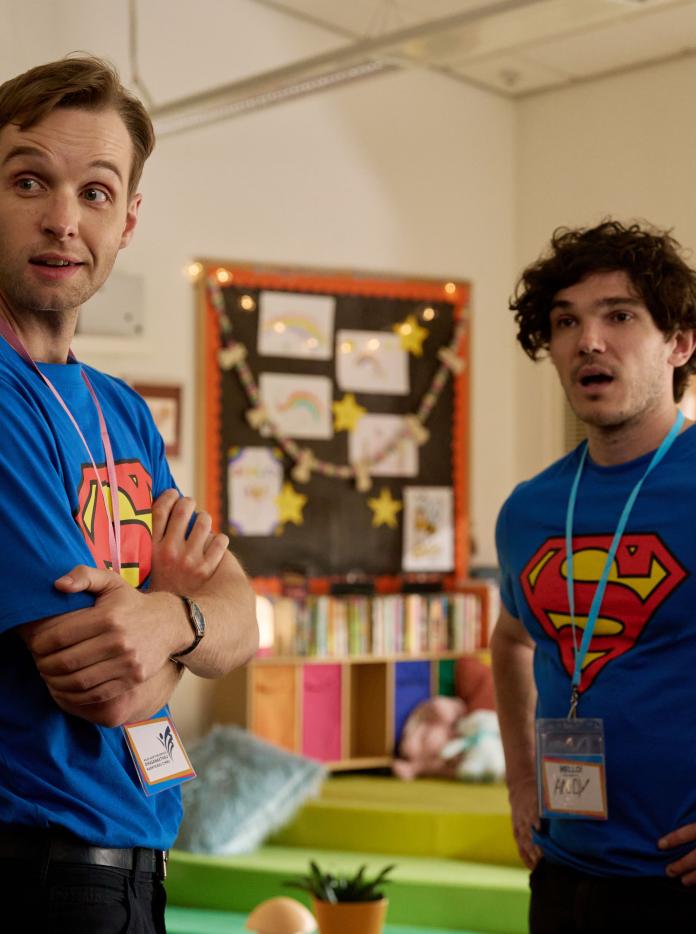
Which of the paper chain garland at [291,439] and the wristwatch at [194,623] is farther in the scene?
the paper chain garland at [291,439]

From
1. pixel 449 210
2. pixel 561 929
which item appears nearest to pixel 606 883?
pixel 561 929

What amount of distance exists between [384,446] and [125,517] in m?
5.76

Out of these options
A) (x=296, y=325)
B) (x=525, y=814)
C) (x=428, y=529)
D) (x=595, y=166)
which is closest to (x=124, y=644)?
(x=525, y=814)

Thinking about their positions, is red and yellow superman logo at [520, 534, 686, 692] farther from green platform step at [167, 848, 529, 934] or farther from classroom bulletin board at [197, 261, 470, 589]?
classroom bulletin board at [197, 261, 470, 589]

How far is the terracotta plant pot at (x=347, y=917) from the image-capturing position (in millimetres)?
3809

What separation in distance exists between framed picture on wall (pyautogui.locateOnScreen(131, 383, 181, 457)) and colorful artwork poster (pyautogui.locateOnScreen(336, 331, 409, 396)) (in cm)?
98

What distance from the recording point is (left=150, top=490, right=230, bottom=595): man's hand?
1.69 meters

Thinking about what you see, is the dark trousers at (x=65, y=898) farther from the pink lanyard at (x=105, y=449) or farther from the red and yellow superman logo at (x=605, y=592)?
the red and yellow superman logo at (x=605, y=592)

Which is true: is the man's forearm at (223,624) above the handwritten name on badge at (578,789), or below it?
above

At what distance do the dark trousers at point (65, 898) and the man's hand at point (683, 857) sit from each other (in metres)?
1.00

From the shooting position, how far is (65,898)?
1.41 m

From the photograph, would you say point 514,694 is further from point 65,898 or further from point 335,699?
point 335,699

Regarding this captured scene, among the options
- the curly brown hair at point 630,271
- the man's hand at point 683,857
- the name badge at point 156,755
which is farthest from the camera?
the curly brown hair at point 630,271

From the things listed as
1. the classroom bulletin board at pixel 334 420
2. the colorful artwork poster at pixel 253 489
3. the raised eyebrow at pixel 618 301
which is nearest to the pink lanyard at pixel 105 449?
the raised eyebrow at pixel 618 301
